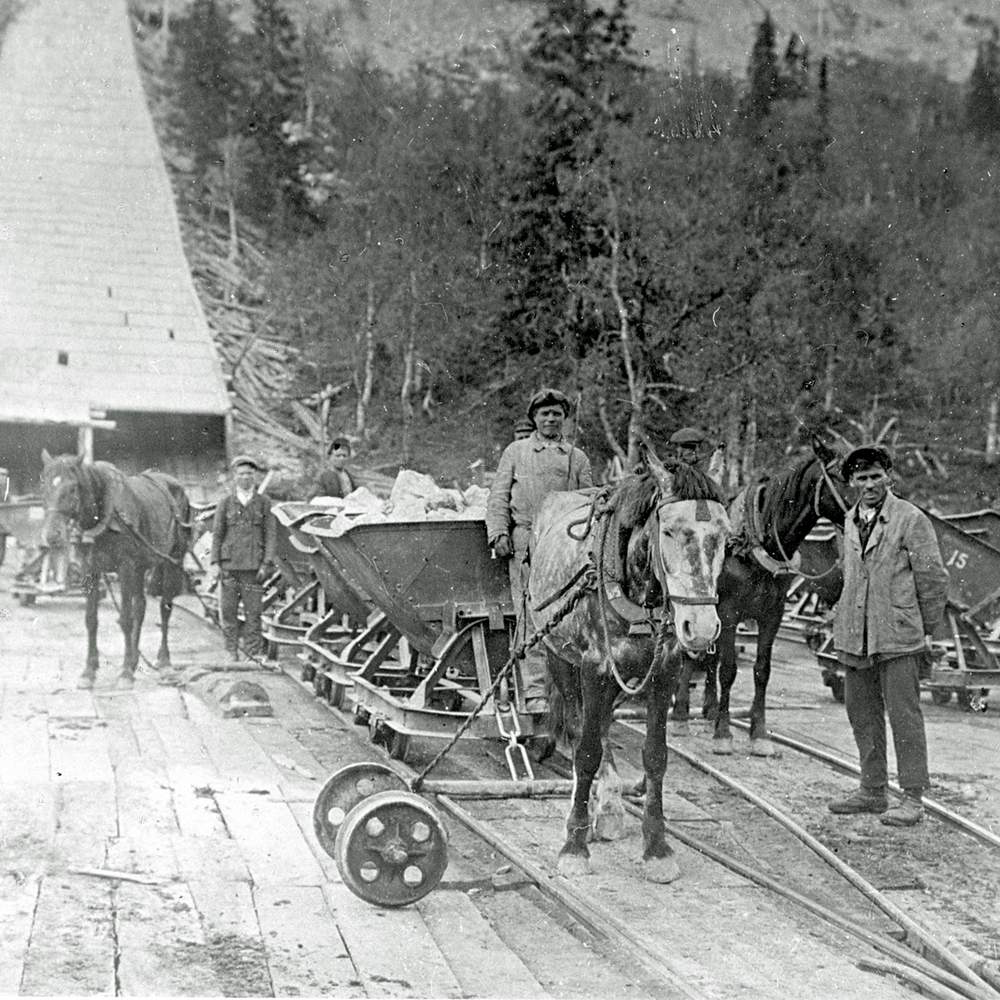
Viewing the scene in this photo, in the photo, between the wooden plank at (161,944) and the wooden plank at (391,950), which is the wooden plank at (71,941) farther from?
the wooden plank at (391,950)

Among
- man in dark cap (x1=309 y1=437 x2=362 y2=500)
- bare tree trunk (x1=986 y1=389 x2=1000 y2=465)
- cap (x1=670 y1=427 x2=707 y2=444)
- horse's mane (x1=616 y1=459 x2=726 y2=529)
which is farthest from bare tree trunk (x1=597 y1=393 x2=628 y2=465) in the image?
horse's mane (x1=616 y1=459 x2=726 y2=529)

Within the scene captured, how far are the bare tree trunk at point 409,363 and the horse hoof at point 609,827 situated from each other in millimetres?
17707

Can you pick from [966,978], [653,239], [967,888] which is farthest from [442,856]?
[653,239]

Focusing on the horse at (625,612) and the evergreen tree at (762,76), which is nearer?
the horse at (625,612)

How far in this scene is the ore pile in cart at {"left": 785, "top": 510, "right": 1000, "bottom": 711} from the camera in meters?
9.84

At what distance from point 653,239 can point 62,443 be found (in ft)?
38.3

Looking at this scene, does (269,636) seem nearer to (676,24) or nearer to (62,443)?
(676,24)

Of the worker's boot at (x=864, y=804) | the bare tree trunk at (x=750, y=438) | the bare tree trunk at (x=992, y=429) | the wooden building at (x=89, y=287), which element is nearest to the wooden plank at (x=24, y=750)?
→ the worker's boot at (x=864, y=804)

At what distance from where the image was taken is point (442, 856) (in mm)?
4887

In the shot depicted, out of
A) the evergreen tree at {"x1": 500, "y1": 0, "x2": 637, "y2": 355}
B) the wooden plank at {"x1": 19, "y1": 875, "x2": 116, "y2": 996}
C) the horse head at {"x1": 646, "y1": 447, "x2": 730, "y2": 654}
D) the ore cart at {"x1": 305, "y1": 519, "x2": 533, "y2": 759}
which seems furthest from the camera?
the evergreen tree at {"x1": 500, "y1": 0, "x2": 637, "y2": 355}

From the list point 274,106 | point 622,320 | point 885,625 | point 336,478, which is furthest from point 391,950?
point 274,106

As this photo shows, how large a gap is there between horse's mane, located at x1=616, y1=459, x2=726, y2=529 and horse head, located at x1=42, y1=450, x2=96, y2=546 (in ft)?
20.4

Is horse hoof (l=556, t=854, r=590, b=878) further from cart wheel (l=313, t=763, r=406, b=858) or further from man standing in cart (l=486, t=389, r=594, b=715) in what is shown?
man standing in cart (l=486, t=389, r=594, b=715)

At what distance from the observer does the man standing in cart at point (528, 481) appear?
6957 mm
